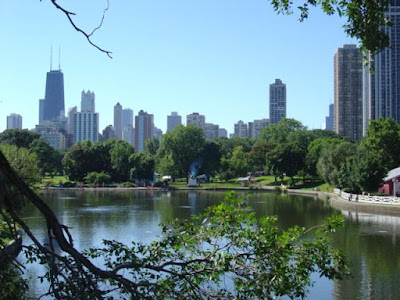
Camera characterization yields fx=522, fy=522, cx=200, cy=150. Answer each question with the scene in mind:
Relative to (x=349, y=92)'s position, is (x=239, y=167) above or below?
below

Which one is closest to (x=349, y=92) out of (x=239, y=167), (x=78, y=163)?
(x=239, y=167)

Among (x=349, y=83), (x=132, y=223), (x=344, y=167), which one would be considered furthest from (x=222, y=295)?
(x=349, y=83)

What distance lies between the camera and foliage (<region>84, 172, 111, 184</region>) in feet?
249

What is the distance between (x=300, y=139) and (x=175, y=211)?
6113 centimetres

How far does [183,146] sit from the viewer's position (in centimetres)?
8388

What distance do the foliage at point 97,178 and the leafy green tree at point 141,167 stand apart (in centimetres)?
425

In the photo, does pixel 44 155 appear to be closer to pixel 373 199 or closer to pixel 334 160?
pixel 334 160

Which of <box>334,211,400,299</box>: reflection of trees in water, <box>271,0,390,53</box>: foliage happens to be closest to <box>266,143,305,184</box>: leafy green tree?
<box>334,211,400,299</box>: reflection of trees in water

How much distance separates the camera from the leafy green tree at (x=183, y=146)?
8344 centimetres

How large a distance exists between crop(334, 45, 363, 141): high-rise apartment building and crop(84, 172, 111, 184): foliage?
76110 millimetres

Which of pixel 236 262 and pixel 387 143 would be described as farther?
pixel 387 143

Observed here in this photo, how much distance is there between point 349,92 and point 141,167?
2925 inches

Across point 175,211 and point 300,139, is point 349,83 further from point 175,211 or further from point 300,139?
point 175,211

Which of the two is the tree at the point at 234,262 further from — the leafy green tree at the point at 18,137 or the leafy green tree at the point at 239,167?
the leafy green tree at the point at 18,137
